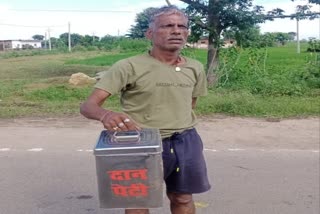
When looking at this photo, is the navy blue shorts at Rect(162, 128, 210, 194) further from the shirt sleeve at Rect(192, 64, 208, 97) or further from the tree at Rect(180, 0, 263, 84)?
the tree at Rect(180, 0, 263, 84)

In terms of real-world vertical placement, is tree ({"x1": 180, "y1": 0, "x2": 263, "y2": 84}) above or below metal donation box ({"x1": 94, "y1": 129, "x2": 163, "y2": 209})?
above

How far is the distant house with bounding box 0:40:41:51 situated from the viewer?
9144cm

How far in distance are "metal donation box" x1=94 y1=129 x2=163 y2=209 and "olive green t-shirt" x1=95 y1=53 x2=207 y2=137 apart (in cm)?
36

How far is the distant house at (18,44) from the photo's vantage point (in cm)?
9144

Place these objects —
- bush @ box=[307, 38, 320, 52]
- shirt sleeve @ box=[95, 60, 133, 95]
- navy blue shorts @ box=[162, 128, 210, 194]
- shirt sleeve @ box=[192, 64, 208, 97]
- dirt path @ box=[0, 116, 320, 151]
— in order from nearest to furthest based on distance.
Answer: shirt sleeve @ box=[95, 60, 133, 95]
navy blue shorts @ box=[162, 128, 210, 194]
shirt sleeve @ box=[192, 64, 208, 97]
dirt path @ box=[0, 116, 320, 151]
bush @ box=[307, 38, 320, 52]

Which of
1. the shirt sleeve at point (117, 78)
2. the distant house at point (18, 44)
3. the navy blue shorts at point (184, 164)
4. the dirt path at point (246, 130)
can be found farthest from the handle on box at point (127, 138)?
the distant house at point (18, 44)

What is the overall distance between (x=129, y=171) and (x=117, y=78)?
0.55 meters

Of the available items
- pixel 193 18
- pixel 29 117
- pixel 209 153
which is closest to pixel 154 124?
pixel 209 153

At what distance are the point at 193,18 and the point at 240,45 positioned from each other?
4.57ft

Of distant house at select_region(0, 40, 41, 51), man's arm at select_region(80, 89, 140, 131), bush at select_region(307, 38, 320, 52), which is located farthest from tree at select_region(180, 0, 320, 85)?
distant house at select_region(0, 40, 41, 51)

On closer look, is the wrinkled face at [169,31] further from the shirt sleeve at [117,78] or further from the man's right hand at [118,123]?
the man's right hand at [118,123]

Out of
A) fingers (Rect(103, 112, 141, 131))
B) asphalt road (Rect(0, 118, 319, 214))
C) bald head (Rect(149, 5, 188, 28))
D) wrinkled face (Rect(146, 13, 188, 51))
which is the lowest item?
asphalt road (Rect(0, 118, 319, 214))

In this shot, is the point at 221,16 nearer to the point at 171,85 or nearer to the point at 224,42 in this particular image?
the point at 224,42

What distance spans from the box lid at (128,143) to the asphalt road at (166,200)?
1.74m
